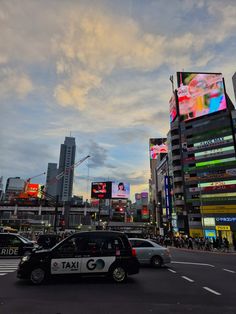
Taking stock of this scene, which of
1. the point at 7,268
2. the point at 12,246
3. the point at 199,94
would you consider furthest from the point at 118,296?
the point at 199,94

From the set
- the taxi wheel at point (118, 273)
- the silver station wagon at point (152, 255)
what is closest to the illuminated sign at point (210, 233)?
the silver station wagon at point (152, 255)

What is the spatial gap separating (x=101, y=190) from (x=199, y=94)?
39739 mm

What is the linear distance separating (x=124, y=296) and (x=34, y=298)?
254 cm

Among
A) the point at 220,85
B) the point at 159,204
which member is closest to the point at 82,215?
the point at 159,204

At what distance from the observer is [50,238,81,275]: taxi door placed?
31.3 ft

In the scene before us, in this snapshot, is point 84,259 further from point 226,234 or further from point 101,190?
point 101,190

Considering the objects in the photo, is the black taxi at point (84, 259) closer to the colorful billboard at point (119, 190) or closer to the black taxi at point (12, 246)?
the black taxi at point (12, 246)

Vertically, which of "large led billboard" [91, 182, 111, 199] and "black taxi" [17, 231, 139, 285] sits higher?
"large led billboard" [91, 182, 111, 199]

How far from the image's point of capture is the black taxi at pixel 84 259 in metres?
9.45

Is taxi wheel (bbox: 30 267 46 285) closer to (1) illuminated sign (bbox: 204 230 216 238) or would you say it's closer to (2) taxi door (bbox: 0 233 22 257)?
(2) taxi door (bbox: 0 233 22 257)

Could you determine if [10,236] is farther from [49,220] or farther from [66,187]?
[66,187]

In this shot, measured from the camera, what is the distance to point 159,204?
108m

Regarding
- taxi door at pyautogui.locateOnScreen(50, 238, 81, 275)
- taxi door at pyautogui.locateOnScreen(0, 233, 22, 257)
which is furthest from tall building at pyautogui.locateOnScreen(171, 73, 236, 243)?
taxi door at pyautogui.locateOnScreen(50, 238, 81, 275)

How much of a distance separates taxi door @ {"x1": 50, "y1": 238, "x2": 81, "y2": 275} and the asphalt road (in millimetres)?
429
